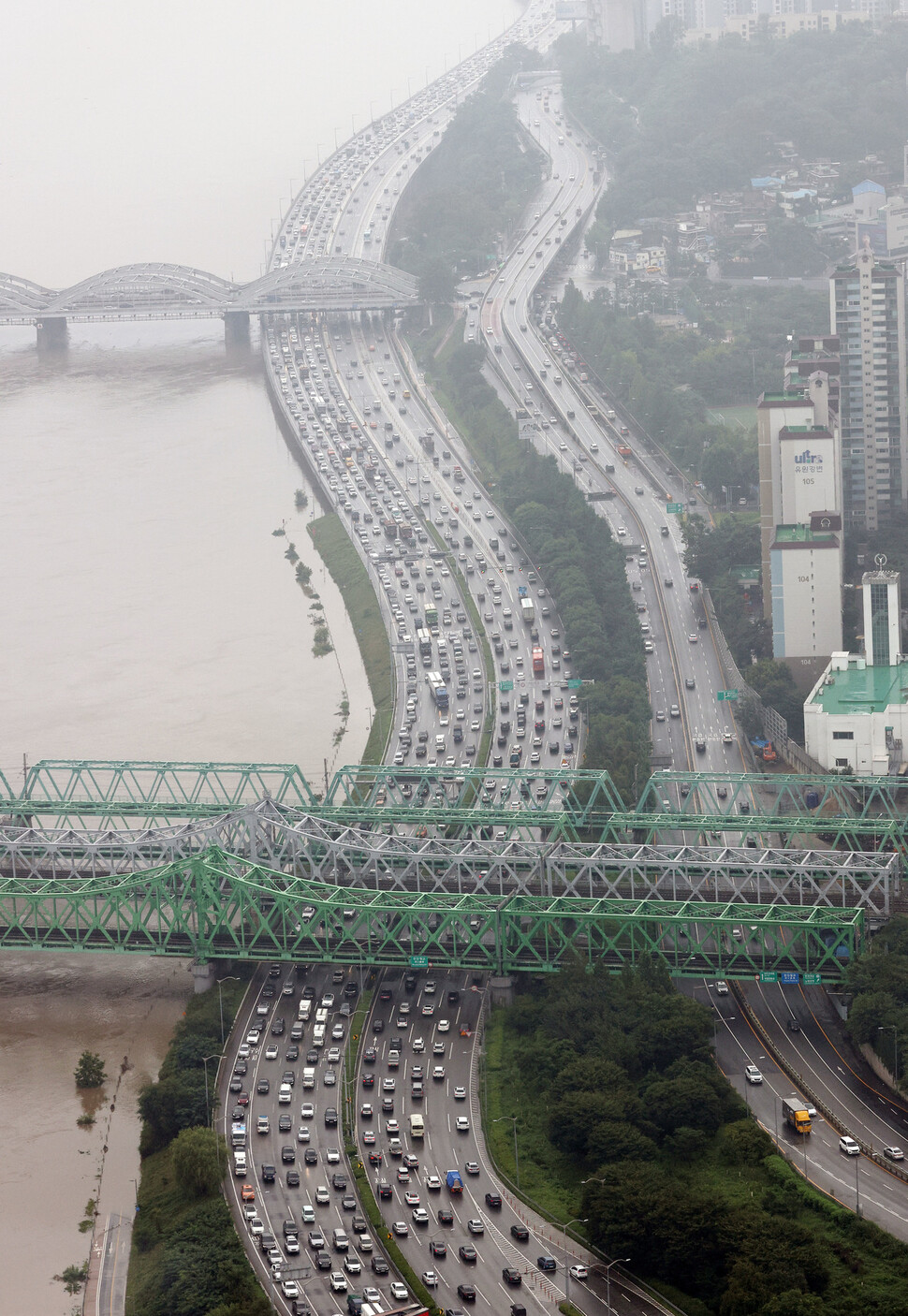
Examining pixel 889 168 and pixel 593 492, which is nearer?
pixel 593 492

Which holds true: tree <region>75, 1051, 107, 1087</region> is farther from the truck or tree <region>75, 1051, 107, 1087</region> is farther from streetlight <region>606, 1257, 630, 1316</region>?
the truck

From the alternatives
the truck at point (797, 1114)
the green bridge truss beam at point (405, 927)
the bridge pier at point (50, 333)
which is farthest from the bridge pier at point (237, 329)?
the truck at point (797, 1114)

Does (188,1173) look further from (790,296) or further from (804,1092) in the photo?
(790,296)

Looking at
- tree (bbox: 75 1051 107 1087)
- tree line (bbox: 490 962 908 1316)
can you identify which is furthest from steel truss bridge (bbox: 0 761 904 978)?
tree (bbox: 75 1051 107 1087)

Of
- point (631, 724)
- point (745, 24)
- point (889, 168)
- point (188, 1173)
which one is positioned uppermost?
point (745, 24)

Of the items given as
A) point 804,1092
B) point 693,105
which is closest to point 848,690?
point 804,1092

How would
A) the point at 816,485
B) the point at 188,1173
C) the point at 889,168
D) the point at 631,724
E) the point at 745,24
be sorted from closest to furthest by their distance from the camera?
the point at 188,1173 < the point at 631,724 < the point at 816,485 < the point at 889,168 < the point at 745,24

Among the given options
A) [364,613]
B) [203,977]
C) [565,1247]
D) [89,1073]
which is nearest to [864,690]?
[364,613]

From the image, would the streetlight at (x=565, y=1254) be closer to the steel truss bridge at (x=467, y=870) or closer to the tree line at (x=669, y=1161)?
the tree line at (x=669, y=1161)

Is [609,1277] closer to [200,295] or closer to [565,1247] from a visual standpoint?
[565,1247]
